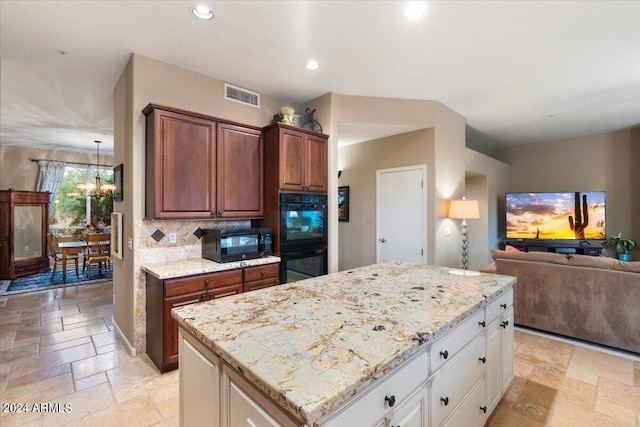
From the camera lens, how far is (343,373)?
0.92 m

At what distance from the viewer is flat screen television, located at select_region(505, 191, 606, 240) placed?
19.5 feet

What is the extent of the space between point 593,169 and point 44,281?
11561 mm

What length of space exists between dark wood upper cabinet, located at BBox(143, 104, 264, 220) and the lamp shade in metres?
2.80

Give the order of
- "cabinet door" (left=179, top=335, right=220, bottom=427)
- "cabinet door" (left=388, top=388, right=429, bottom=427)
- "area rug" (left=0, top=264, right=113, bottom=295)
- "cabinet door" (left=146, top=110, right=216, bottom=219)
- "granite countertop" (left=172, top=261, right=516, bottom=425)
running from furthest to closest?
1. "area rug" (left=0, top=264, right=113, bottom=295)
2. "cabinet door" (left=146, top=110, right=216, bottom=219)
3. "cabinet door" (left=179, top=335, right=220, bottom=427)
4. "cabinet door" (left=388, top=388, right=429, bottom=427)
5. "granite countertop" (left=172, top=261, right=516, bottom=425)

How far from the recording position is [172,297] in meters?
2.55

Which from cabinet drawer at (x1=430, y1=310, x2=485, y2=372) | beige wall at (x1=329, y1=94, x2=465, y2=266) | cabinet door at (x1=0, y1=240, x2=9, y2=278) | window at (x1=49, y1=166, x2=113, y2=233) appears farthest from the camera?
window at (x1=49, y1=166, x2=113, y2=233)

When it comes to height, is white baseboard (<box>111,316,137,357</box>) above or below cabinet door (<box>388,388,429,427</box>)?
below

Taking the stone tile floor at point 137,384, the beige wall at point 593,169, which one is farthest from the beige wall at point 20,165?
the beige wall at point 593,169

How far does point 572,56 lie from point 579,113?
2446 mm

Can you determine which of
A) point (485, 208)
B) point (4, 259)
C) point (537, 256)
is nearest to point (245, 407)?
point (537, 256)

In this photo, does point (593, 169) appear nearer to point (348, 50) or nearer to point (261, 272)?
point (348, 50)

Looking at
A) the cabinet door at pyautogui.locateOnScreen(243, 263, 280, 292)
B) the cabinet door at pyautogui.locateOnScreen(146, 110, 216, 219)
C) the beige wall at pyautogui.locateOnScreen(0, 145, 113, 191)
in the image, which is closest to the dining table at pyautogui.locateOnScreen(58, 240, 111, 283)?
the beige wall at pyautogui.locateOnScreen(0, 145, 113, 191)

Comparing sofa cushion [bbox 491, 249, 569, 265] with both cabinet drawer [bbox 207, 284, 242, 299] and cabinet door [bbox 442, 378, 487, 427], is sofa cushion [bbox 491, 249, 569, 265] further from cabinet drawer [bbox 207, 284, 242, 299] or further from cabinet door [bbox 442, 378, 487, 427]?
cabinet drawer [bbox 207, 284, 242, 299]

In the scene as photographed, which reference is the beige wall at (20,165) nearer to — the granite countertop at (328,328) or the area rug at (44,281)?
the area rug at (44,281)
